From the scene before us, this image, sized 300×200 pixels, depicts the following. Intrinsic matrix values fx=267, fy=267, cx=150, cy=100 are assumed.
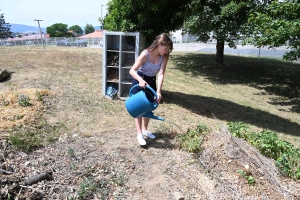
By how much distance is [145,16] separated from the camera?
5.80 metres

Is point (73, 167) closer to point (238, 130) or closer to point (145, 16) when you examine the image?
point (238, 130)

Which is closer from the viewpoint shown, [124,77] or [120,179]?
[120,179]

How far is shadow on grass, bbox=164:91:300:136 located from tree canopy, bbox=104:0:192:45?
174cm

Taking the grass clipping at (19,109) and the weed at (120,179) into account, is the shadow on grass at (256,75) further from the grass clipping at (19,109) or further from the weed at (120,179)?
the grass clipping at (19,109)

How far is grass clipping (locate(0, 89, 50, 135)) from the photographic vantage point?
383 cm

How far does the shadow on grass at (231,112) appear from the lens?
19.8 ft

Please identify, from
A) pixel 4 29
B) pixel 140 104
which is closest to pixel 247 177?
pixel 140 104

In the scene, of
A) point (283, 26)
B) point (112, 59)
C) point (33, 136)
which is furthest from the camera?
point (283, 26)

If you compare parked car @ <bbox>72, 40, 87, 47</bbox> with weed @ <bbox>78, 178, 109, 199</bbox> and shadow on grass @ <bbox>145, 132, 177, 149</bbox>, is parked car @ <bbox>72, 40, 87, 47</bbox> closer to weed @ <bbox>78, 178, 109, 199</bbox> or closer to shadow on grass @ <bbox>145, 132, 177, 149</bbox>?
shadow on grass @ <bbox>145, 132, 177, 149</bbox>

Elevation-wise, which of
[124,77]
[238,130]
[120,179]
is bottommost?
[120,179]

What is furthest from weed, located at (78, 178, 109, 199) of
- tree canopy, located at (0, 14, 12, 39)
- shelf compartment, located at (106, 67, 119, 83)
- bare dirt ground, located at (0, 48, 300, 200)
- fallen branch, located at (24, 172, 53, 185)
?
tree canopy, located at (0, 14, 12, 39)

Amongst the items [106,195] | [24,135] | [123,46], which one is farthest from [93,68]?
[106,195]

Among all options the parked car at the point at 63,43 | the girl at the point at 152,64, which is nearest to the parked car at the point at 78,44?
the parked car at the point at 63,43

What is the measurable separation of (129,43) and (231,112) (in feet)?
9.82
